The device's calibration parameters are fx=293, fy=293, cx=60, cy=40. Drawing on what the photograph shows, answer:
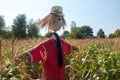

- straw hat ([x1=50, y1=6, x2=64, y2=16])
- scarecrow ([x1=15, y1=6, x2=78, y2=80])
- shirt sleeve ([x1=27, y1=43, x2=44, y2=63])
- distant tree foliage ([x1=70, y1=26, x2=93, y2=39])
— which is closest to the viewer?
shirt sleeve ([x1=27, y1=43, x2=44, y2=63])

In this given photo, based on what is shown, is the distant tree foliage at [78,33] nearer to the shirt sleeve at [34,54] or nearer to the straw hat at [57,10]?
the straw hat at [57,10]

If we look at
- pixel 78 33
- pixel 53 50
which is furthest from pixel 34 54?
pixel 78 33

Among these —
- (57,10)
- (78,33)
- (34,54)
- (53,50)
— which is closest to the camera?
(34,54)

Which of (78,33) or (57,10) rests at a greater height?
(78,33)

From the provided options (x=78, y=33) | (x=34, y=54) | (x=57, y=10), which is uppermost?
(x=78, y=33)

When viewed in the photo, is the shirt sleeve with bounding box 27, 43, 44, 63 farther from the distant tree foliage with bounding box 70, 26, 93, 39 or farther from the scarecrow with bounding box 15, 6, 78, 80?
the distant tree foliage with bounding box 70, 26, 93, 39

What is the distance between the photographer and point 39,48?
3.24 metres

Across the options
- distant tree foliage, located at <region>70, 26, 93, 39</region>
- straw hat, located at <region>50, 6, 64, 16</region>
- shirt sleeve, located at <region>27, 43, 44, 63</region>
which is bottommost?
shirt sleeve, located at <region>27, 43, 44, 63</region>

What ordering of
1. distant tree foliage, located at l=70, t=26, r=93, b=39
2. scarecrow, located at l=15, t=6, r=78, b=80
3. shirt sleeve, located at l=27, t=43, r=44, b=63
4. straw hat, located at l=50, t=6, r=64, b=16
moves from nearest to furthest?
shirt sleeve, located at l=27, t=43, r=44, b=63, scarecrow, located at l=15, t=6, r=78, b=80, straw hat, located at l=50, t=6, r=64, b=16, distant tree foliage, located at l=70, t=26, r=93, b=39

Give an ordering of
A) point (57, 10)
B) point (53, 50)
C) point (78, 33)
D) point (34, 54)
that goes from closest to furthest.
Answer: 1. point (34, 54)
2. point (53, 50)
3. point (57, 10)
4. point (78, 33)

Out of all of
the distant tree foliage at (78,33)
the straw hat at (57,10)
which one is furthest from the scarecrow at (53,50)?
the distant tree foliage at (78,33)

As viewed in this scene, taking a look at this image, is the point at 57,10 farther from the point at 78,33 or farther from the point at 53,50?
the point at 78,33

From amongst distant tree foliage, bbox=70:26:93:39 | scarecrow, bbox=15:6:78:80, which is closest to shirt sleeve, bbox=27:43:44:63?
scarecrow, bbox=15:6:78:80

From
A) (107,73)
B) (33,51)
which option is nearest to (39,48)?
(33,51)
